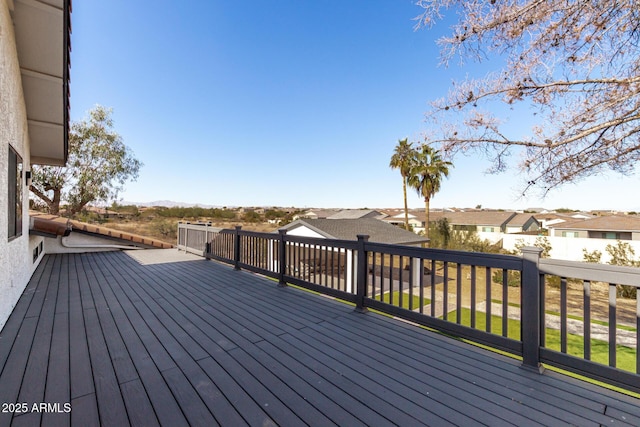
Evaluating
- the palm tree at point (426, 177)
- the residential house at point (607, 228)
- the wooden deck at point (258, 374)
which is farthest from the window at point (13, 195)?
the residential house at point (607, 228)

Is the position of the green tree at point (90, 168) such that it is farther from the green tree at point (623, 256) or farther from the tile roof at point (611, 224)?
the tile roof at point (611, 224)

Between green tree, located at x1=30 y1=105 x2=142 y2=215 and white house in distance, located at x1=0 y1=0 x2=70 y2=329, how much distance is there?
8.31m

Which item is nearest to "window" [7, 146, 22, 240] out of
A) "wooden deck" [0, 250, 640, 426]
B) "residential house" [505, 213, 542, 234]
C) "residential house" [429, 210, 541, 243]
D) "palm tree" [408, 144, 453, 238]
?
"wooden deck" [0, 250, 640, 426]

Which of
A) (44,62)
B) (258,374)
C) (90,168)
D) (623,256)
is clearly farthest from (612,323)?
(623,256)

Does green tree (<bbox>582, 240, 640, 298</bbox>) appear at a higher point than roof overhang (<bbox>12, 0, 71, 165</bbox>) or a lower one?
lower

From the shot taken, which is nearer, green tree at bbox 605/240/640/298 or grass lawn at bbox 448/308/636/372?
grass lawn at bbox 448/308/636/372

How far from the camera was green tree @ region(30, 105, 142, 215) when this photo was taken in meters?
11.4

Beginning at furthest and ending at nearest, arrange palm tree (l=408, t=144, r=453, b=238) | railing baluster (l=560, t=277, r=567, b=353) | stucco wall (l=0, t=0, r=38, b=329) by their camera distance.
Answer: palm tree (l=408, t=144, r=453, b=238), stucco wall (l=0, t=0, r=38, b=329), railing baluster (l=560, t=277, r=567, b=353)

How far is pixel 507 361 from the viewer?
2.37 metres

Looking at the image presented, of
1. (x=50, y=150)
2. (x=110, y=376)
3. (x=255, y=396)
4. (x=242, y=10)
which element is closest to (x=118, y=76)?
(x=242, y=10)

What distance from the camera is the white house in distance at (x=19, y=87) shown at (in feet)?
9.67

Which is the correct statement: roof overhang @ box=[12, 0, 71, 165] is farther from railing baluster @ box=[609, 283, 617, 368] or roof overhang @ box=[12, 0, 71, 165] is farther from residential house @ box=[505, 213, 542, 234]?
residential house @ box=[505, 213, 542, 234]

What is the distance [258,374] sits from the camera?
2.06m

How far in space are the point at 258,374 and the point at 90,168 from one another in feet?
46.6
